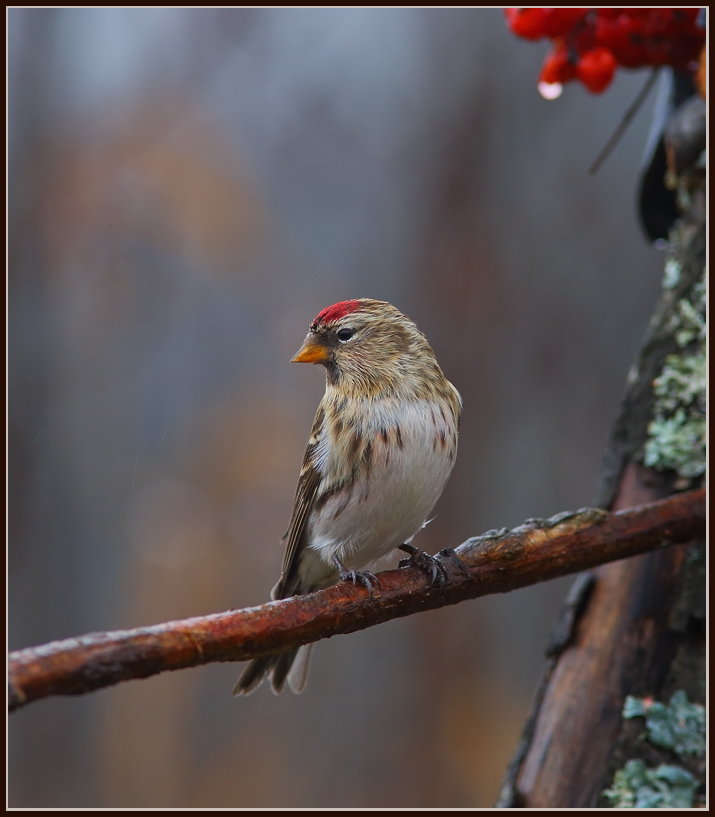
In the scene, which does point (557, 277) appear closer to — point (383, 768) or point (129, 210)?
point (129, 210)

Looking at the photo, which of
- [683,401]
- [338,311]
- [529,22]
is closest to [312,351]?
[338,311]

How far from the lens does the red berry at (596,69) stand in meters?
1.54

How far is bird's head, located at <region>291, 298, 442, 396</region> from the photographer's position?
3.39 ft

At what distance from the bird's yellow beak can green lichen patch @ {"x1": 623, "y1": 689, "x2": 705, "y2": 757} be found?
922 millimetres

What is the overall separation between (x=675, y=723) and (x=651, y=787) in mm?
119

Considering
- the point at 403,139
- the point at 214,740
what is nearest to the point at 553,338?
the point at 403,139

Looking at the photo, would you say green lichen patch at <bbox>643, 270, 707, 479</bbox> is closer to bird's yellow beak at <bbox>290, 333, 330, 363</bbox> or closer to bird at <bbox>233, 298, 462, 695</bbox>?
bird at <bbox>233, 298, 462, 695</bbox>

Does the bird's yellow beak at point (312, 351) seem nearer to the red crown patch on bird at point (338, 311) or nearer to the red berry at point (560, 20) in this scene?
the red crown patch on bird at point (338, 311)

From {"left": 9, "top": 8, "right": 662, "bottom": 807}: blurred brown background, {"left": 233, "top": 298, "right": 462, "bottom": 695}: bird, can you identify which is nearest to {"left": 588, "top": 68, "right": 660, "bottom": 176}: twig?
{"left": 233, "top": 298, "right": 462, "bottom": 695}: bird

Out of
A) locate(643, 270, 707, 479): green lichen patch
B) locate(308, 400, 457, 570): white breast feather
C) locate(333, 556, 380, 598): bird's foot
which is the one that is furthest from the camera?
locate(643, 270, 707, 479): green lichen patch

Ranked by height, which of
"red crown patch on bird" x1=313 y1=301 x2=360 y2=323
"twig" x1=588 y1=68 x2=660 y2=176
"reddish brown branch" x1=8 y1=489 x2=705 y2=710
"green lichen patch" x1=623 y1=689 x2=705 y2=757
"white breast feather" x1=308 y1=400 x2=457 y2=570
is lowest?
"green lichen patch" x1=623 y1=689 x2=705 y2=757

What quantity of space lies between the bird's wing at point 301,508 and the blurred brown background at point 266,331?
1.17 metres

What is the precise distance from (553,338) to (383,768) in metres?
1.58

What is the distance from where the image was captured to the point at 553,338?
2834 millimetres
